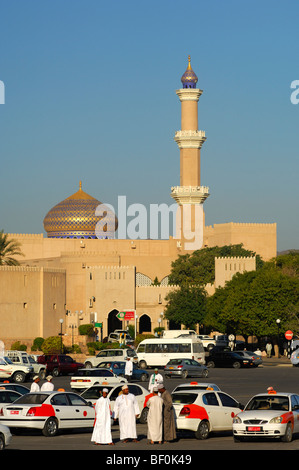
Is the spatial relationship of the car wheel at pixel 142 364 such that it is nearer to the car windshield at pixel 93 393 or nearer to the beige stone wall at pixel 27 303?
the beige stone wall at pixel 27 303

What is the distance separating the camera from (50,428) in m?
19.1

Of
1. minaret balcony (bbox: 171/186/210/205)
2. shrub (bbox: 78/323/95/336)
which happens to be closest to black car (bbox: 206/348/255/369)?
shrub (bbox: 78/323/95/336)

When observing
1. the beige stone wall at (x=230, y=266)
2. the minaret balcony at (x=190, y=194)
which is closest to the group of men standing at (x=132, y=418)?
the beige stone wall at (x=230, y=266)

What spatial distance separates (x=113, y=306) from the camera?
70.2 m

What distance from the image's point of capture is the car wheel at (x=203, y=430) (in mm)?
18906

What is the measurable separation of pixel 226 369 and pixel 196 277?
33.1 m

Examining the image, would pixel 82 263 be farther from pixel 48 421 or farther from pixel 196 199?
pixel 48 421

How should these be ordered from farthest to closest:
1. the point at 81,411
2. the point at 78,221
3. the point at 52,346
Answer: the point at 78,221 → the point at 52,346 → the point at 81,411

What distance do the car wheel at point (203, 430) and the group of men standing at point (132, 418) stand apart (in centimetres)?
95

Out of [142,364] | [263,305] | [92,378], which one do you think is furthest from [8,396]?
[263,305]

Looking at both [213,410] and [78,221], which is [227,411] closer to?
[213,410]

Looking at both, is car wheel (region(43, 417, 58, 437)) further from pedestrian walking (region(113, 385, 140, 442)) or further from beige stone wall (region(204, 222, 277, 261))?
beige stone wall (region(204, 222, 277, 261))

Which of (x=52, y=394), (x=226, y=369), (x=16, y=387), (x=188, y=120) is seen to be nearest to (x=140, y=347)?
(x=226, y=369)

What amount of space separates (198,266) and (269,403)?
195ft
